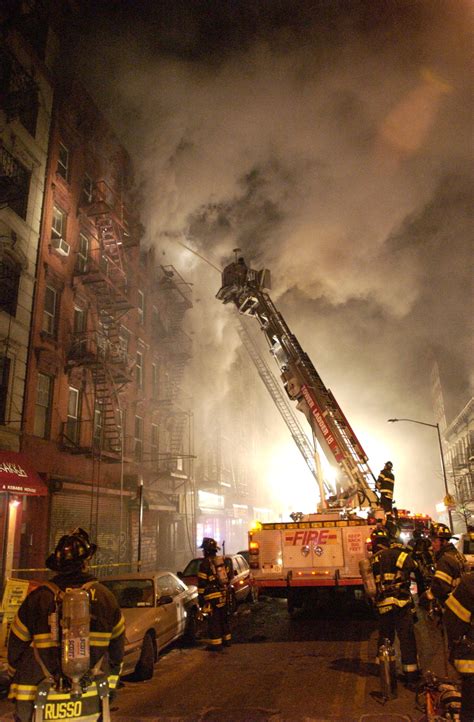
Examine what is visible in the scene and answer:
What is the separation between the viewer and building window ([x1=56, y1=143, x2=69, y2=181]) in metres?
17.7

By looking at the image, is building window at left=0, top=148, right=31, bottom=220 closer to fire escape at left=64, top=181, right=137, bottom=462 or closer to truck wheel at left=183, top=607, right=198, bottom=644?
fire escape at left=64, top=181, right=137, bottom=462

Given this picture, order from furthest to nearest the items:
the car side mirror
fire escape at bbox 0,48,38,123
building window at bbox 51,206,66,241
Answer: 1. building window at bbox 51,206,66,241
2. fire escape at bbox 0,48,38,123
3. the car side mirror

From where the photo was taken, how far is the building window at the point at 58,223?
1669cm

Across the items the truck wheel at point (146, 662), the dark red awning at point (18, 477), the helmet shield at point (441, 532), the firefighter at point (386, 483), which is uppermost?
the dark red awning at point (18, 477)

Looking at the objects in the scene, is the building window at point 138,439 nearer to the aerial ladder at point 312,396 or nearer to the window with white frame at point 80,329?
the window with white frame at point 80,329

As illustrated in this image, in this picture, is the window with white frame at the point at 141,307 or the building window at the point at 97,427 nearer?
the building window at the point at 97,427

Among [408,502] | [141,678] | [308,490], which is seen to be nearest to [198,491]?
[308,490]

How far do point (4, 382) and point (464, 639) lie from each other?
500 inches

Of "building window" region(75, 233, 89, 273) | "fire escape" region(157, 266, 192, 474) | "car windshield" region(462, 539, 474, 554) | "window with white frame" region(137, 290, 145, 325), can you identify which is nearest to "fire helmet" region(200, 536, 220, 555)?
"car windshield" region(462, 539, 474, 554)

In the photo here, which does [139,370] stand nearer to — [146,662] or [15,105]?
[15,105]

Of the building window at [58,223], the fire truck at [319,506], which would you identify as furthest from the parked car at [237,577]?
the building window at [58,223]

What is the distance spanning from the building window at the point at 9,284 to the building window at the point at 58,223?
8.55ft

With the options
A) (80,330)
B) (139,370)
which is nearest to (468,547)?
(80,330)

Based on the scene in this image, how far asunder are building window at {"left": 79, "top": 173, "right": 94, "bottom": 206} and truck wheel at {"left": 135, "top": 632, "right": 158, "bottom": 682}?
1510 centimetres
